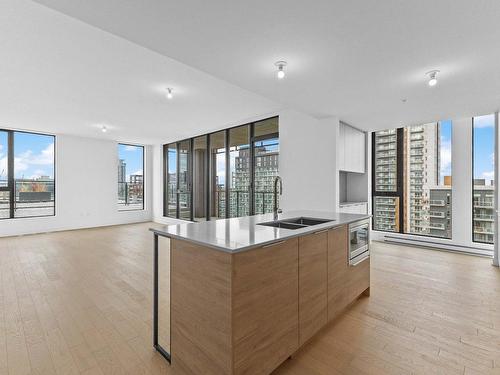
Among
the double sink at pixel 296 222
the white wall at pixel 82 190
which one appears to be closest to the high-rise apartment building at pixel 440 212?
the double sink at pixel 296 222

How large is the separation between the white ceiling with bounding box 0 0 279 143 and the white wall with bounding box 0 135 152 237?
3.18 feet

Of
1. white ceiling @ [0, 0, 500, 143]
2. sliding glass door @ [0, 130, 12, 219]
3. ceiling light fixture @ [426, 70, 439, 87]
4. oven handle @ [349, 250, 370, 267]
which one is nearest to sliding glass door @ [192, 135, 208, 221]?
white ceiling @ [0, 0, 500, 143]

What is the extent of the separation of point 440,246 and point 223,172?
497cm

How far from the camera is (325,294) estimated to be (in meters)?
2.16

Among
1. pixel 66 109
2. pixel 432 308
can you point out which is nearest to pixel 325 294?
pixel 432 308

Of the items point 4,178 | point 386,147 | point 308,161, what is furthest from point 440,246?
point 4,178

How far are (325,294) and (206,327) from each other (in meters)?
1.07

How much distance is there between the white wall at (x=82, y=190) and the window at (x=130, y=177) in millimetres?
267

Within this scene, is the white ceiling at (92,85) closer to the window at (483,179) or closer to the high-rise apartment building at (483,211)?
the window at (483,179)

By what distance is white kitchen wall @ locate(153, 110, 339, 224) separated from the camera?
4.68 meters

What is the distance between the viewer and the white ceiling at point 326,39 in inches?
72.0

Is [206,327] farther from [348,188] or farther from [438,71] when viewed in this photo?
[348,188]

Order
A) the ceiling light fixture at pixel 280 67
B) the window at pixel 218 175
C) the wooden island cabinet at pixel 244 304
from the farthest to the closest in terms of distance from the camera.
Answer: the window at pixel 218 175 → the ceiling light fixture at pixel 280 67 → the wooden island cabinet at pixel 244 304

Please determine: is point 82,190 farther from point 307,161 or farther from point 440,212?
point 440,212
